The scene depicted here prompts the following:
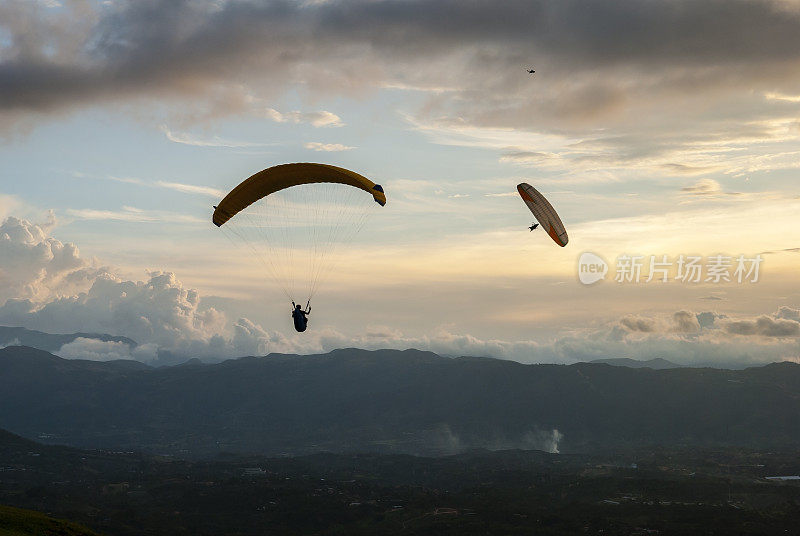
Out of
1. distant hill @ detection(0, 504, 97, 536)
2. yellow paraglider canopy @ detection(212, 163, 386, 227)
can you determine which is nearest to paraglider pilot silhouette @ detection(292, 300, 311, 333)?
yellow paraglider canopy @ detection(212, 163, 386, 227)

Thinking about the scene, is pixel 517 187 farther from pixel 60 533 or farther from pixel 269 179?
pixel 60 533

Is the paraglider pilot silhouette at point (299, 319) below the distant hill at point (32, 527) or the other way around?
the other way around

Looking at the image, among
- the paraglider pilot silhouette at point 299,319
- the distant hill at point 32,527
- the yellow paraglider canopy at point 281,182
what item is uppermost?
the yellow paraglider canopy at point 281,182

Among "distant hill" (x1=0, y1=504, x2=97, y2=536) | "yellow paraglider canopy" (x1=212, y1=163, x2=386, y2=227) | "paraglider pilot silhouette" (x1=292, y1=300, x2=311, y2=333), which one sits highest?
"yellow paraglider canopy" (x1=212, y1=163, x2=386, y2=227)

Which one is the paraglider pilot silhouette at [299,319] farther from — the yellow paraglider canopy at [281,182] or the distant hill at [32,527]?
the distant hill at [32,527]

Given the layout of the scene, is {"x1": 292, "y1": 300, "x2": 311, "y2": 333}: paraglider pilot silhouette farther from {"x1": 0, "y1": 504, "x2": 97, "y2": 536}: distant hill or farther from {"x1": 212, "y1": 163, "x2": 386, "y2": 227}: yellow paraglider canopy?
{"x1": 0, "y1": 504, "x2": 97, "y2": 536}: distant hill

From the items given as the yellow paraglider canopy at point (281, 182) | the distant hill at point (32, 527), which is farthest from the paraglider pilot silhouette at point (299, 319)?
the distant hill at point (32, 527)

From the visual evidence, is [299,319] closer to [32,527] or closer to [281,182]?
[281,182]

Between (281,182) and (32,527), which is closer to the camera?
(281,182)

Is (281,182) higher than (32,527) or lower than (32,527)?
higher

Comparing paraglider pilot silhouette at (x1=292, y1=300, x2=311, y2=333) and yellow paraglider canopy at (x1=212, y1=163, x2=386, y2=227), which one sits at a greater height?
yellow paraglider canopy at (x1=212, y1=163, x2=386, y2=227)

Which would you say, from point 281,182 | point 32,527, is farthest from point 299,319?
point 32,527

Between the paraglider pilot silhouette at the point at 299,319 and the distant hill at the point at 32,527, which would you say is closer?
the paraglider pilot silhouette at the point at 299,319
